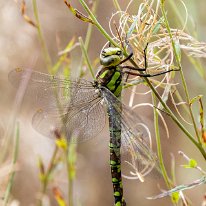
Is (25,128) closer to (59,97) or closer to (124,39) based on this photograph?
(59,97)

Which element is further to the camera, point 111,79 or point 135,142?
point 111,79

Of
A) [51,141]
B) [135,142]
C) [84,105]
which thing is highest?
[51,141]

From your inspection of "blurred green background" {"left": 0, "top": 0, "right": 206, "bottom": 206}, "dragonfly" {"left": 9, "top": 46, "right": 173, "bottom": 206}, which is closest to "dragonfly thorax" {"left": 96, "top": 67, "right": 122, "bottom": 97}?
"dragonfly" {"left": 9, "top": 46, "right": 173, "bottom": 206}

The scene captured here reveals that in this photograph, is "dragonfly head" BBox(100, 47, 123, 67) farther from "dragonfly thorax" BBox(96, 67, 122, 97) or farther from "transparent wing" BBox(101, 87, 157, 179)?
"transparent wing" BBox(101, 87, 157, 179)

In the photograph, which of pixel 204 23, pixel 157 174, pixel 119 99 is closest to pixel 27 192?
pixel 204 23

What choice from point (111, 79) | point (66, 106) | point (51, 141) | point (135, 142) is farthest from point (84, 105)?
point (51, 141)

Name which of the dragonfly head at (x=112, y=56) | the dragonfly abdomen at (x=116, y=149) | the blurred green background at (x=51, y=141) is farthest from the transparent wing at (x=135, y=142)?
the blurred green background at (x=51, y=141)

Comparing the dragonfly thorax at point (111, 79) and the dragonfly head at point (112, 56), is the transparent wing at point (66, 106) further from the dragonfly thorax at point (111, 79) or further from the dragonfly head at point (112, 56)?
the dragonfly head at point (112, 56)

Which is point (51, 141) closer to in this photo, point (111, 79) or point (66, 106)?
point (66, 106)
